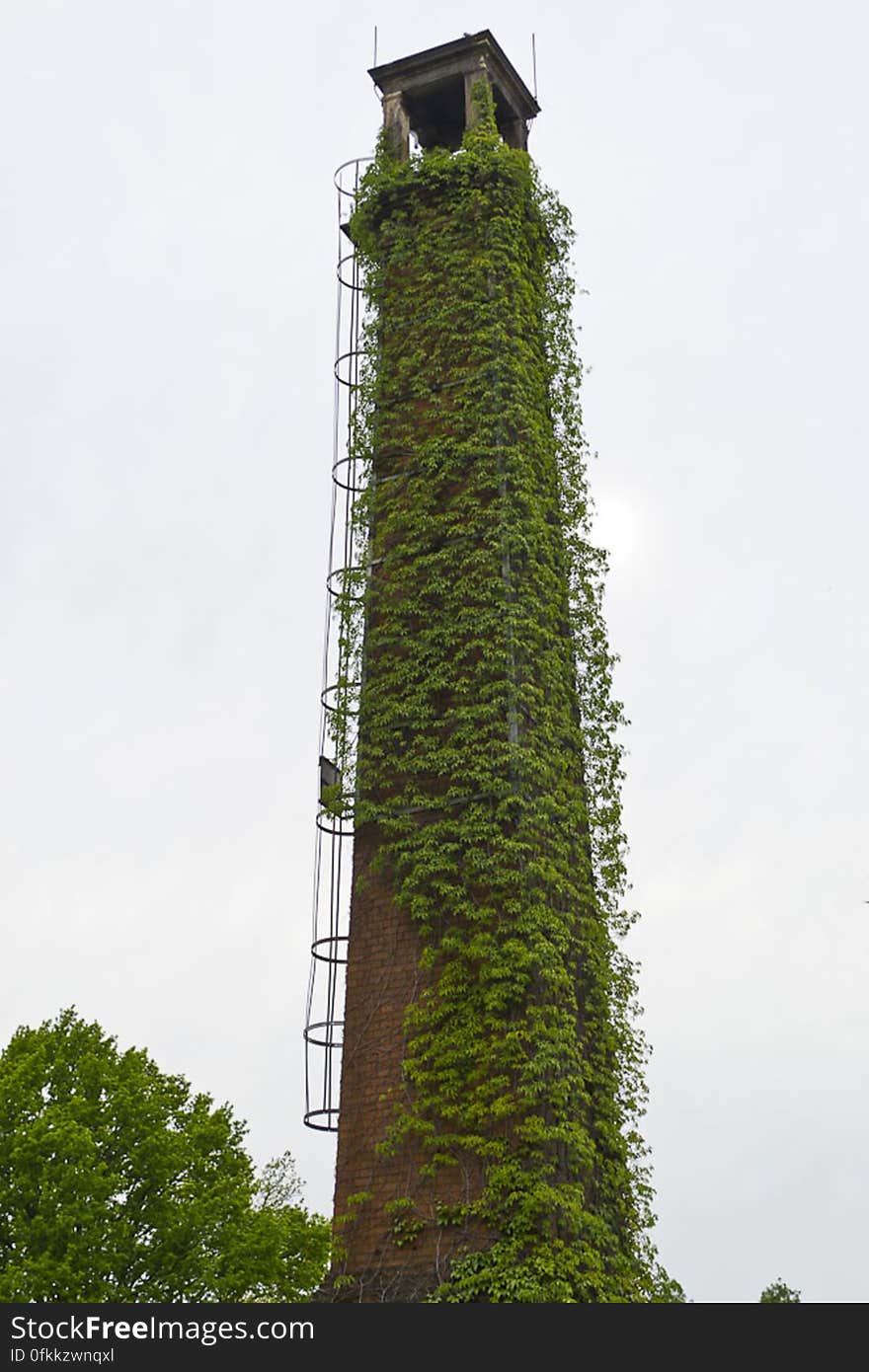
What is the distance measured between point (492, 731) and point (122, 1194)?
23.2ft

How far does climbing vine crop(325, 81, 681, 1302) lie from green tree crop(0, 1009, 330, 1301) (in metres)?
3.05

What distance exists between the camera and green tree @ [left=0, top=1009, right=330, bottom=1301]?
680 inches

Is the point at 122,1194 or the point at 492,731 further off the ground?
the point at 492,731

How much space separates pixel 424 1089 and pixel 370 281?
1161 cm

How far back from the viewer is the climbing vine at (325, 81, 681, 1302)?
15984mm

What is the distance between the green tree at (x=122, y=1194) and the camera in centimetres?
1727

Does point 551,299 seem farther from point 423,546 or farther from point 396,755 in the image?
point 396,755

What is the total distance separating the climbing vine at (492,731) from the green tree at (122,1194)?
305 centimetres

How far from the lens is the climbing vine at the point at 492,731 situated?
1598 centimetres

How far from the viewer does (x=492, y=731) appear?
18.0 metres

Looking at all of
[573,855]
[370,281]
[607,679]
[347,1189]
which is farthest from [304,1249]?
[370,281]

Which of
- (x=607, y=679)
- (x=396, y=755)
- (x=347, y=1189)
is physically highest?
(x=607, y=679)

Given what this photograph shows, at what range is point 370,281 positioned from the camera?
21.9 m

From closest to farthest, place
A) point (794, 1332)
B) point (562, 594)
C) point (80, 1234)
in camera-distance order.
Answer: point (794, 1332)
point (80, 1234)
point (562, 594)
